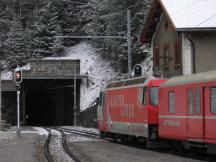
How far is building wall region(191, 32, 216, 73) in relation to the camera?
33812 mm

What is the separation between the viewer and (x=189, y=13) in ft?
114

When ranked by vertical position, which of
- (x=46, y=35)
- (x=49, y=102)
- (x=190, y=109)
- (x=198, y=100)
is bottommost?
(x=49, y=102)

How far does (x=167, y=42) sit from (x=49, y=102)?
4499 cm

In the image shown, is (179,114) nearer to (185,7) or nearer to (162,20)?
(185,7)

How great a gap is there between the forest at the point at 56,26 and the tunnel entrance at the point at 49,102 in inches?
200

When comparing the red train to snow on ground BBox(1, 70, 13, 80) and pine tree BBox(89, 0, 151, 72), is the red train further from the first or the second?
snow on ground BBox(1, 70, 13, 80)

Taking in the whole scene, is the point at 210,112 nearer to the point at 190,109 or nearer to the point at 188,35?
the point at 190,109

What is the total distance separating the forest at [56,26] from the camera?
2441 inches

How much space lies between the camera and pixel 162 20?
3862cm

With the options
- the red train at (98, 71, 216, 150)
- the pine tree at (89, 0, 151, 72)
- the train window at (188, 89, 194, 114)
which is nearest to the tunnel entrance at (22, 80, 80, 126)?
the pine tree at (89, 0, 151, 72)

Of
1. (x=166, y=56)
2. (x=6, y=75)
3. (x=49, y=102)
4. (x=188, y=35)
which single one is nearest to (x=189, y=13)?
(x=188, y=35)

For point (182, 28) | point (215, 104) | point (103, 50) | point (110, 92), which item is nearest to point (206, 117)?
point (215, 104)

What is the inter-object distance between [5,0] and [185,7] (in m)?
59.9

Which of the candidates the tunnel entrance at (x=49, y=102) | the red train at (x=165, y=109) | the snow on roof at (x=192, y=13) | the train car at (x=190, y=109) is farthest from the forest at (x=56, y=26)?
the train car at (x=190, y=109)
